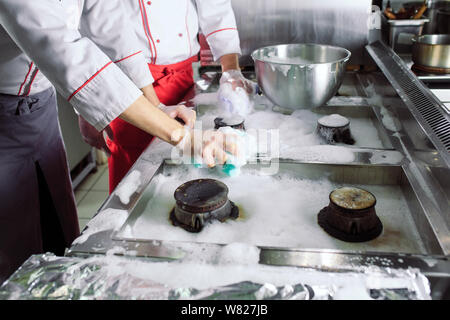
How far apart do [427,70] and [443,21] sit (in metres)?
0.72

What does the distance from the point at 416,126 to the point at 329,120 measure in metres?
0.29

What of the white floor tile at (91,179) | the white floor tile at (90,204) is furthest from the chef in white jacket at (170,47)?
the white floor tile at (91,179)

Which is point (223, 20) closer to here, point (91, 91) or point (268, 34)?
point (268, 34)

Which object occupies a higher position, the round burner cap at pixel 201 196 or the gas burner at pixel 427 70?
the gas burner at pixel 427 70

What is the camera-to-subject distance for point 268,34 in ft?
6.61

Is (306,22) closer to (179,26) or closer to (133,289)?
(179,26)

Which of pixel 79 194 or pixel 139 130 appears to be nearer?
pixel 139 130

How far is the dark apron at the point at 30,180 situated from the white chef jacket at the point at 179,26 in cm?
48

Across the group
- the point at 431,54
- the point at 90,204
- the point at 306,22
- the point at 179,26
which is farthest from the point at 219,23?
the point at 90,204

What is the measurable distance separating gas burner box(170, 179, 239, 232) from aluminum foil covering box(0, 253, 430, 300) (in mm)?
236

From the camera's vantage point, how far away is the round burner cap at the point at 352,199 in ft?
2.90

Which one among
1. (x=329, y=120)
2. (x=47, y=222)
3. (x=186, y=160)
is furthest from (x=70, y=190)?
(x=329, y=120)

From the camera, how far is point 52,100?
1.61m

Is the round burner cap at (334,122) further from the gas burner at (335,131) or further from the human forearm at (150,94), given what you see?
the human forearm at (150,94)
